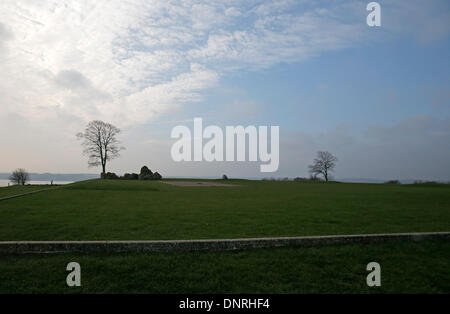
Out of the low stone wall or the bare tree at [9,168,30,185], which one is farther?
the bare tree at [9,168,30,185]

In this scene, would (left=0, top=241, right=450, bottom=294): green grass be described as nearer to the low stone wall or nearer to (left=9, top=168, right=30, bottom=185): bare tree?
the low stone wall

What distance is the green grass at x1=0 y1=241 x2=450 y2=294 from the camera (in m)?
4.75

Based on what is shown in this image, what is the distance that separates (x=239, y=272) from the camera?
5293 millimetres

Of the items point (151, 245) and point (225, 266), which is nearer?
point (225, 266)

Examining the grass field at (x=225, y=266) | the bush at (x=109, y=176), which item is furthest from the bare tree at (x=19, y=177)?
the grass field at (x=225, y=266)

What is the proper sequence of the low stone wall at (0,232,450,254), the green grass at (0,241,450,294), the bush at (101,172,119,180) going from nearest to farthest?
the green grass at (0,241,450,294) → the low stone wall at (0,232,450,254) → the bush at (101,172,119,180)

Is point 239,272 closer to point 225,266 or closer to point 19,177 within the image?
point 225,266

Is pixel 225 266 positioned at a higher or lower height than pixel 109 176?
lower

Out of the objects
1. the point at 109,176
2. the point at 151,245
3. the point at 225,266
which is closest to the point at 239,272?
the point at 225,266

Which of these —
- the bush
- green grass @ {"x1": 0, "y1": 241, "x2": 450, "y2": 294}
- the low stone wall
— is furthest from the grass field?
the bush

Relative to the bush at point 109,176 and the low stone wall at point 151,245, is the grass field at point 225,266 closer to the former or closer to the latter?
the low stone wall at point 151,245
